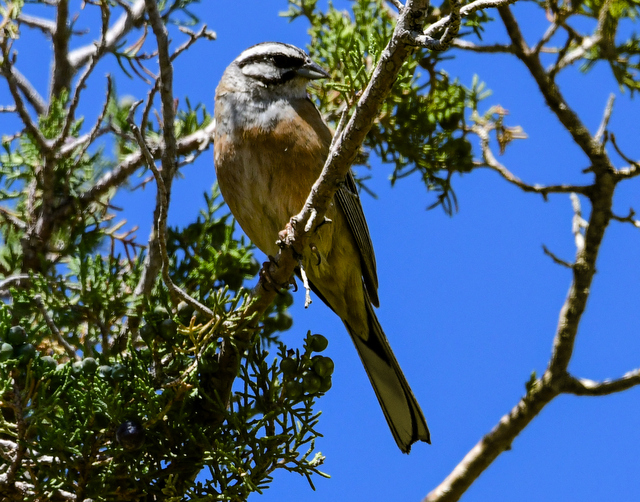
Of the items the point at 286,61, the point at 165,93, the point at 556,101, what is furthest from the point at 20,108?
the point at 556,101

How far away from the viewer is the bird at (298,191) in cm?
337

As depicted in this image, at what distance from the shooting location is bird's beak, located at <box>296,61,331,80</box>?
3.83m

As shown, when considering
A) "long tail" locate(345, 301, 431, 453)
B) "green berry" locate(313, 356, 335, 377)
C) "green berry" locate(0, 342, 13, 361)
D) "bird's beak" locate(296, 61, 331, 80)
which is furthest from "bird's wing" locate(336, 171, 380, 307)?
"green berry" locate(0, 342, 13, 361)

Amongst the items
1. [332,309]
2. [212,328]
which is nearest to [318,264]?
[332,309]

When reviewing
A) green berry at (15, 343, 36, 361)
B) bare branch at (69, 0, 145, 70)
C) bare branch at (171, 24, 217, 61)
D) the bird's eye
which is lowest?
green berry at (15, 343, 36, 361)

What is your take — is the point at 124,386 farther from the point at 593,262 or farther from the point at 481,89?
the point at 481,89

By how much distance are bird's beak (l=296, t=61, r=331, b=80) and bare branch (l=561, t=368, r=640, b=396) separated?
1.96 metres

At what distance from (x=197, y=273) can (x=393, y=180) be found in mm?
1328

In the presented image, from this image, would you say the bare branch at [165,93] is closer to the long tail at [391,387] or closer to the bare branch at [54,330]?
the bare branch at [54,330]

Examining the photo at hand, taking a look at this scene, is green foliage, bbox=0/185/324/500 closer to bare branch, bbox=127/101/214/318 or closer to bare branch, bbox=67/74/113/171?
bare branch, bbox=127/101/214/318

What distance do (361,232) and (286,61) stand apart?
41.1 inches

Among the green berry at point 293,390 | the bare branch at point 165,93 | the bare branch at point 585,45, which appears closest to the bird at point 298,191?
the bare branch at point 165,93

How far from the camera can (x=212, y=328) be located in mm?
2707

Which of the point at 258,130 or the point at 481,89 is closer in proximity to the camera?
the point at 258,130
